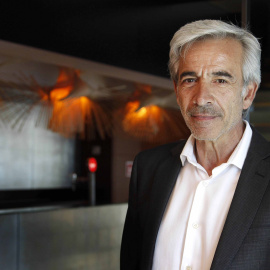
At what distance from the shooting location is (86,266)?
15.0 ft

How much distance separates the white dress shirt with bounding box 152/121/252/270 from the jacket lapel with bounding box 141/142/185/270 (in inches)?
0.9

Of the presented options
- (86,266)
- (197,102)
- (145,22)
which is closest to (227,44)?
(197,102)

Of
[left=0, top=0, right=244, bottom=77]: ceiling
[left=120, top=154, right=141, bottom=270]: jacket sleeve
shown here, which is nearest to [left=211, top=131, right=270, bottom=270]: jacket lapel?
[left=120, top=154, right=141, bottom=270]: jacket sleeve

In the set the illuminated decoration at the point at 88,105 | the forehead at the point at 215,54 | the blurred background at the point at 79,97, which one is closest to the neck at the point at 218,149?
the forehead at the point at 215,54

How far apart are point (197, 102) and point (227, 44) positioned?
0.24m

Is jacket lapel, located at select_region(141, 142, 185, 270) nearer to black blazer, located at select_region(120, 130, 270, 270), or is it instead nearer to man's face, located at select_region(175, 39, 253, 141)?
black blazer, located at select_region(120, 130, 270, 270)

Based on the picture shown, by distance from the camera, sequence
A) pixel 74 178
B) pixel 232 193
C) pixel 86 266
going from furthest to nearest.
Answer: pixel 74 178, pixel 86 266, pixel 232 193

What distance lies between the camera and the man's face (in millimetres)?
1553

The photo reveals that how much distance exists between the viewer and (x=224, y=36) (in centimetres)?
161

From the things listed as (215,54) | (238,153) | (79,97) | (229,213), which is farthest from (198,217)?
(79,97)

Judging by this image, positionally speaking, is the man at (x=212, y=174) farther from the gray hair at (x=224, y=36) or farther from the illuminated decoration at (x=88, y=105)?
the illuminated decoration at (x=88, y=105)

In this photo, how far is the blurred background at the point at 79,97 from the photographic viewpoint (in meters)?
3.83

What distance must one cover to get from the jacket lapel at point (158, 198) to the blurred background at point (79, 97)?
2.92 feet

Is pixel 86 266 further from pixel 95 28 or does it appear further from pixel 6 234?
pixel 95 28
